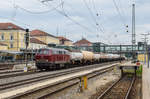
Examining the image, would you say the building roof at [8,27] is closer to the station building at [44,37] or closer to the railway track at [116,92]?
the station building at [44,37]

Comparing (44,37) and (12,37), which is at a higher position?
(44,37)

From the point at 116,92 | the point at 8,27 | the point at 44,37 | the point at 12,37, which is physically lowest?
the point at 116,92

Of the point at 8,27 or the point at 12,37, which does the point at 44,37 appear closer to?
the point at 8,27

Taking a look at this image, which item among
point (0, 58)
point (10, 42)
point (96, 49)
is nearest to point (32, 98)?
point (0, 58)

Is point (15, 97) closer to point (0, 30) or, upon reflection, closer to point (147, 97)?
point (147, 97)

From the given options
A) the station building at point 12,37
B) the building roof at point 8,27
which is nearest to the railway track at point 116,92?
the station building at point 12,37

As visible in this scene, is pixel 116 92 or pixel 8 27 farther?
pixel 8 27

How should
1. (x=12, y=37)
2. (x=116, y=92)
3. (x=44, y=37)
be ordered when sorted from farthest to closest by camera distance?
(x=44, y=37), (x=12, y=37), (x=116, y=92)

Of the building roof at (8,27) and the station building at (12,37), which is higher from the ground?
the building roof at (8,27)

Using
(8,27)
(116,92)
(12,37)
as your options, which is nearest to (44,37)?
(8,27)

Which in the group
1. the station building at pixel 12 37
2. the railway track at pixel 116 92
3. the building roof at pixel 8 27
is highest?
the building roof at pixel 8 27

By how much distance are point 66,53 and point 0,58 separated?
21.2m

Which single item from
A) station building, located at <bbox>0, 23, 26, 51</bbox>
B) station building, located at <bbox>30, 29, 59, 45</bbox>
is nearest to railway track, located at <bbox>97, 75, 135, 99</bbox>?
station building, located at <bbox>0, 23, 26, 51</bbox>

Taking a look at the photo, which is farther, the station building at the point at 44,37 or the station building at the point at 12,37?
the station building at the point at 44,37
